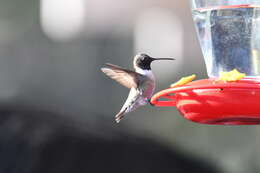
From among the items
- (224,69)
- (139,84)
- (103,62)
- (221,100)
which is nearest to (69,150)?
(139,84)

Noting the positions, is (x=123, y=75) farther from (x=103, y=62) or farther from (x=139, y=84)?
(x=103, y=62)

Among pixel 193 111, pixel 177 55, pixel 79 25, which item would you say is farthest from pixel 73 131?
pixel 79 25

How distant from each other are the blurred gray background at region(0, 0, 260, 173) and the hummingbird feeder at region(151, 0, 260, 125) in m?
3.59

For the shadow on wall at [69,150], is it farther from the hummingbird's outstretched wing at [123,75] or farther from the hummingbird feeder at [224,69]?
the hummingbird feeder at [224,69]

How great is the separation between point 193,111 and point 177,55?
10.1m

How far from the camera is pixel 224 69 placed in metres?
5.25

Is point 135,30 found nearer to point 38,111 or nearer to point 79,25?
point 79,25

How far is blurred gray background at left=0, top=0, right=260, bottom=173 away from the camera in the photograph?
992 centimetres

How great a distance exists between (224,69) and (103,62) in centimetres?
898

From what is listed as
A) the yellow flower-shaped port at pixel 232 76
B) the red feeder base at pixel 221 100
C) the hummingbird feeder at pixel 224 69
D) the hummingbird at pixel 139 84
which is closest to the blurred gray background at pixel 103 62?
the hummingbird at pixel 139 84

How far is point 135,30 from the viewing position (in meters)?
16.3

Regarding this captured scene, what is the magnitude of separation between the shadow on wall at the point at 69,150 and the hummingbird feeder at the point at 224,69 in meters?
3.15

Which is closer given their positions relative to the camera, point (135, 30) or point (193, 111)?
point (193, 111)

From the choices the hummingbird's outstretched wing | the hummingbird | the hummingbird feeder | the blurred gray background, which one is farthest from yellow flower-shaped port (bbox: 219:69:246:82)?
the blurred gray background
